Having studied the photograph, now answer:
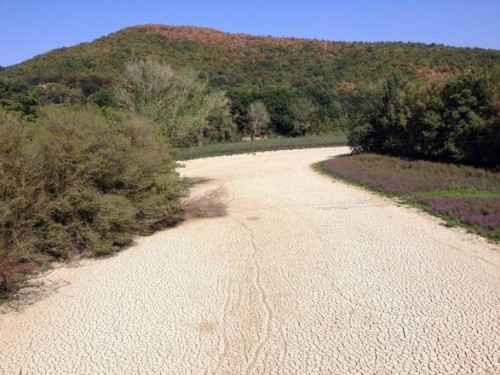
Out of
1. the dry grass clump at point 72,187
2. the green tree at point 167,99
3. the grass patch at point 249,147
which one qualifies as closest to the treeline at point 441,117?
the green tree at point 167,99

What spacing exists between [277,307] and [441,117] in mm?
17469

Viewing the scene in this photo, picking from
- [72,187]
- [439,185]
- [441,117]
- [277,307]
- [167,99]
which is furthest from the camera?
[441,117]

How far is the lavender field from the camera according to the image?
36.8 feet

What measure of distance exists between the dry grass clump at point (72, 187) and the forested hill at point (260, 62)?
114ft

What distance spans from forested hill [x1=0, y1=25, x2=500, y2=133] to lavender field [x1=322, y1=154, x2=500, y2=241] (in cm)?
2910

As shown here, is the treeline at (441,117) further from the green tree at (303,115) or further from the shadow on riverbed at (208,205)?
the green tree at (303,115)

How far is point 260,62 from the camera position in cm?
6650

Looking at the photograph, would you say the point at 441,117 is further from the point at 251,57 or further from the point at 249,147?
the point at 251,57

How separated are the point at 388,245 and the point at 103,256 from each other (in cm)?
601

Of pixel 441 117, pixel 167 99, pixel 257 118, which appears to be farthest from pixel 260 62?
pixel 167 99

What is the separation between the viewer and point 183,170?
985 inches

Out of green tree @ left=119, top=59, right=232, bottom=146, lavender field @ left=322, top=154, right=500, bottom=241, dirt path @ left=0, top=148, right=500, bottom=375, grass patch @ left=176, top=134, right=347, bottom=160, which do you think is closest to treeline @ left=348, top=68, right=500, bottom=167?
lavender field @ left=322, top=154, right=500, bottom=241

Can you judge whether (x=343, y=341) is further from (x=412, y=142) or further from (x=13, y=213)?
(x=412, y=142)

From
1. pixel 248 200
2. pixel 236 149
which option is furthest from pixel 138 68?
pixel 236 149
